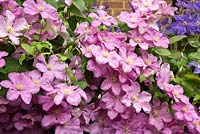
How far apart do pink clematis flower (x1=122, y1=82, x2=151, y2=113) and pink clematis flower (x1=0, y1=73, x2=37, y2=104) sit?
0.35 metres

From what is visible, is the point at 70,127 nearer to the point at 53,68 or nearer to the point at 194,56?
the point at 53,68

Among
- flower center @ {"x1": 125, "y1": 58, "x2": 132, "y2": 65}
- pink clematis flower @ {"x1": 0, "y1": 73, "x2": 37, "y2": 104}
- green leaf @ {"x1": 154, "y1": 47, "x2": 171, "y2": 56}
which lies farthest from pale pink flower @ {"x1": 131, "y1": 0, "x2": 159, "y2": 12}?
pink clematis flower @ {"x1": 0, "y1": 73, "x2": 37, "y2": 104}

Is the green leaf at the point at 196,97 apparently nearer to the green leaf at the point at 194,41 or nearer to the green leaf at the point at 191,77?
the green leaf at the point at 191,77

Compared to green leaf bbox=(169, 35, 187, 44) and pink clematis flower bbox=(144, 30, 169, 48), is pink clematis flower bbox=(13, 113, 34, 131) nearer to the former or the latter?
pink clematis flower bbox=(144, 30, 169, 48)

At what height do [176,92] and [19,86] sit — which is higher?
[19,86]

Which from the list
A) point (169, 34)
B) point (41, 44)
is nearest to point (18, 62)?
point (41, 44)

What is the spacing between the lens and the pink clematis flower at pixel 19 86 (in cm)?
152

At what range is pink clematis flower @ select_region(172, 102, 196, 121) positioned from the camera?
1847 mm

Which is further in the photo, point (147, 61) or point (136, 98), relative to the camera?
point (147, 61)

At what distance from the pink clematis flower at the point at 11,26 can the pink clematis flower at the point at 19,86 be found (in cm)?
11

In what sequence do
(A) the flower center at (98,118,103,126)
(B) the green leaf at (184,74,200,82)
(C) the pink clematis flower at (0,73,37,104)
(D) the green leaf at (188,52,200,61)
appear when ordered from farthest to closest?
(D) the green leaf at (188,52,200,61), (B) the green leaf at (184,74,200,82), (A) the flower center at (98,118,103,126), (C) the pink clematis flower at (0,73,37,104)

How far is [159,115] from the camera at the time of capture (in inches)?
72.8

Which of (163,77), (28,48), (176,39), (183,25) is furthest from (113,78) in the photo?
(183,25)

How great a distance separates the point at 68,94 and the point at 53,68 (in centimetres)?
12
